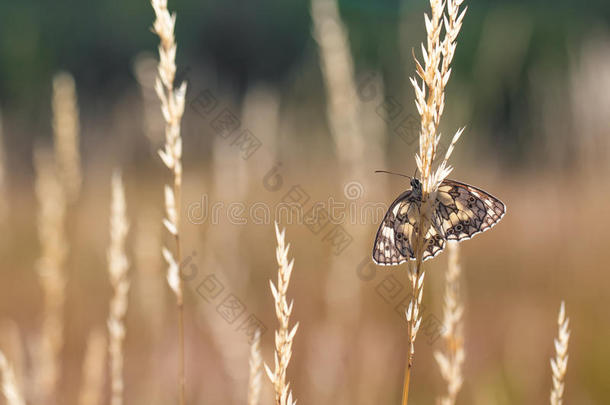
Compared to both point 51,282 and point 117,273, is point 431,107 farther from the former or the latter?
point 51,282

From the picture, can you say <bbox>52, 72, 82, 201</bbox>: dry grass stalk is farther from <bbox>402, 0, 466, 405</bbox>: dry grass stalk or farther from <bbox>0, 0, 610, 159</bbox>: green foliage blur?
<bbox>0, 0, 610, 159</bbox>: green foliage blur

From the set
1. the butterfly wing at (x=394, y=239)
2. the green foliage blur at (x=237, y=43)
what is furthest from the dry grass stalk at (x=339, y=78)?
the green foliage blur at (x=237, y=43)

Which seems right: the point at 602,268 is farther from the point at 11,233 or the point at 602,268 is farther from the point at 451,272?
the point at 11,233

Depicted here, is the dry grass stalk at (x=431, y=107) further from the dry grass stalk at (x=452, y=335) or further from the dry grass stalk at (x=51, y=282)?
the dry grass stalk at (x=51, y=282)

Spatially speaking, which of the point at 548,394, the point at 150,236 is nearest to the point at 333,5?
the point at 150,236

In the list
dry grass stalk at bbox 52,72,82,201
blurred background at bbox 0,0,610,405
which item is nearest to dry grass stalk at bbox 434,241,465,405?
blurred background at bbox 0,0,610,405

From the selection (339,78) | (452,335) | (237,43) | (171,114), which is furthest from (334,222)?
(237,43)

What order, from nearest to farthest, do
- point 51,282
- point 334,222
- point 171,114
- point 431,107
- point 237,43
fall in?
point 431,107 < point 171,114 < point 51,282 < point 334,222 < point 237,43
